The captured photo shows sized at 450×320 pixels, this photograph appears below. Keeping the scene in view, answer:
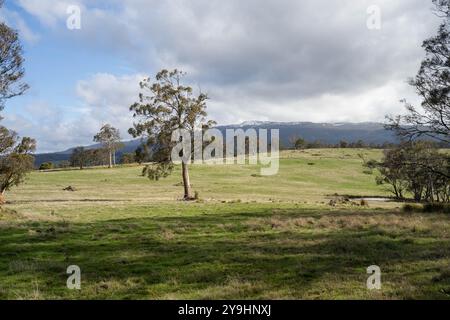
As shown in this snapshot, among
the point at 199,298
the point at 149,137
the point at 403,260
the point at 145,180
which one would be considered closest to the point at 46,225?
the point at 199,298

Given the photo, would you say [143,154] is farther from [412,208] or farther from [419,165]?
[419,165]

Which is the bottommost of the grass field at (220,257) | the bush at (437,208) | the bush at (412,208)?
the bush at (412,208)

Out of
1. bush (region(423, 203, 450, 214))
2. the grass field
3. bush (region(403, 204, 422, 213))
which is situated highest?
the grass field

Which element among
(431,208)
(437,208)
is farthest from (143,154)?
(437,208)

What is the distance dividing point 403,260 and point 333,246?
9.77 feet

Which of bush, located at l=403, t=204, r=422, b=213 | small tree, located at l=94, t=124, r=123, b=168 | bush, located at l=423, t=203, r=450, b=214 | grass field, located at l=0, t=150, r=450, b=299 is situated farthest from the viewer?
small tree, located at l=94, t=124, r=123, b=168

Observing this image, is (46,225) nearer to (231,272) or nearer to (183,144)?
(231,272)

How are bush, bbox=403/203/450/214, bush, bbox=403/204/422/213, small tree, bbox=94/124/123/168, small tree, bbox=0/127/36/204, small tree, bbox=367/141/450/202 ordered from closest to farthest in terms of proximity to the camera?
bush, bbox=403/203/450/214
bush, bbox=403/204/422/213
small tree, bbox=367/141/450/202
small tree, bbox=0/127/36/204
small tree, bbox=94/124/123/168

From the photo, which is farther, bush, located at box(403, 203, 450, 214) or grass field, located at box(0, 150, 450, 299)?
bush, located at box(403, 203, 450, 214)

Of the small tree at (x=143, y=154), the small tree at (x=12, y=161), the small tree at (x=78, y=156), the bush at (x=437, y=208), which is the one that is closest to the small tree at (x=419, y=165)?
the bush at (x=437, y=208)

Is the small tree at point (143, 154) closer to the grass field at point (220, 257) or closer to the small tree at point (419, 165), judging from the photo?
the grass field at point (220, 257)

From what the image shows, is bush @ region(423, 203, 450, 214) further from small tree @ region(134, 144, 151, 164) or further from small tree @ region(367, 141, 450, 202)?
small tree @ region(134, 144, 151, 164)

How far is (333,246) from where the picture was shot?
16766 millimetres

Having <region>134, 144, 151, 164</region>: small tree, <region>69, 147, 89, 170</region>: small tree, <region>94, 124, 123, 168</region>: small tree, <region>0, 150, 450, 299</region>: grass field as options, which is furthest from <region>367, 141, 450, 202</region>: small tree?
<region>69, 147, 89, 170</region>: small tree
